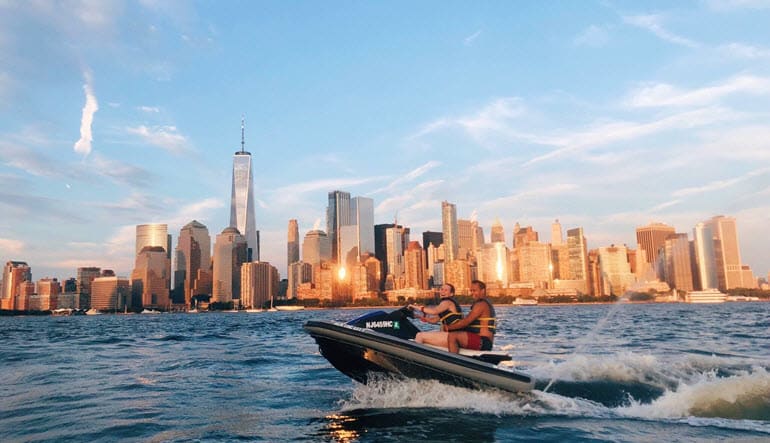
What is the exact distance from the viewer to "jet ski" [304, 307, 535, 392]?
325 inches

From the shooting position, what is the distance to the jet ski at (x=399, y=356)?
8.26 m

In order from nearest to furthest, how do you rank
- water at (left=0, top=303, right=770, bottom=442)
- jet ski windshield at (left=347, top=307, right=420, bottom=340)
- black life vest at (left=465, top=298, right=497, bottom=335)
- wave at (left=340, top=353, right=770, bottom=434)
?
water at (left=0, top=303, right=770, bottom=442), wave at (left=340, top=353, right=770, bottom=434), black life vest at (left=465, top=298, right=497, bottom=335), jet ski windshield at (left=347, top=307, right=420, bottom=340)

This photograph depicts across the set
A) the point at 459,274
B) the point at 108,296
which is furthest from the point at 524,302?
the point at 108,296

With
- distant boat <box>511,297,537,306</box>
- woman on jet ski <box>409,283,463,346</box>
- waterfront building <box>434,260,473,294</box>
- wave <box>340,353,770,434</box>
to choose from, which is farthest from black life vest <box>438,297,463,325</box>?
waterfront building <box>434,260,473,294</box>

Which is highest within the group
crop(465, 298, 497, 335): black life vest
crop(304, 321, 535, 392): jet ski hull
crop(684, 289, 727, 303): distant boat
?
crop(465, 298, 497, 335): black life vest

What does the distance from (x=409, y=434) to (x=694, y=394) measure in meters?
4.88

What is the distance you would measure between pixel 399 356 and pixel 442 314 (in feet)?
3.73

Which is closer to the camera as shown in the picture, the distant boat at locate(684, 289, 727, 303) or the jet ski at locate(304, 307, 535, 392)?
the jet ski at locate(304, 307, 535, 392)

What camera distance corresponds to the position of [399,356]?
857cm

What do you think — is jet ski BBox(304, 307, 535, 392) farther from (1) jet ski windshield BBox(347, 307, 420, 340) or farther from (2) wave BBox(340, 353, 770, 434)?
(2) wave BBox(340, 353, 770, 434)

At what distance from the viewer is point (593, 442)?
6777 mm

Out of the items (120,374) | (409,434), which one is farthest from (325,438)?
(120,374)

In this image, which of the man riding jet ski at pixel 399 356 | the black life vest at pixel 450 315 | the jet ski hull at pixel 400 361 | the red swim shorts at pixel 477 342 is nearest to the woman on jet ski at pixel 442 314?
the black life vest at pixel 450 315

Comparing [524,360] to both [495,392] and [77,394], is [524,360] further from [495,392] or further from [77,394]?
[77,394]
